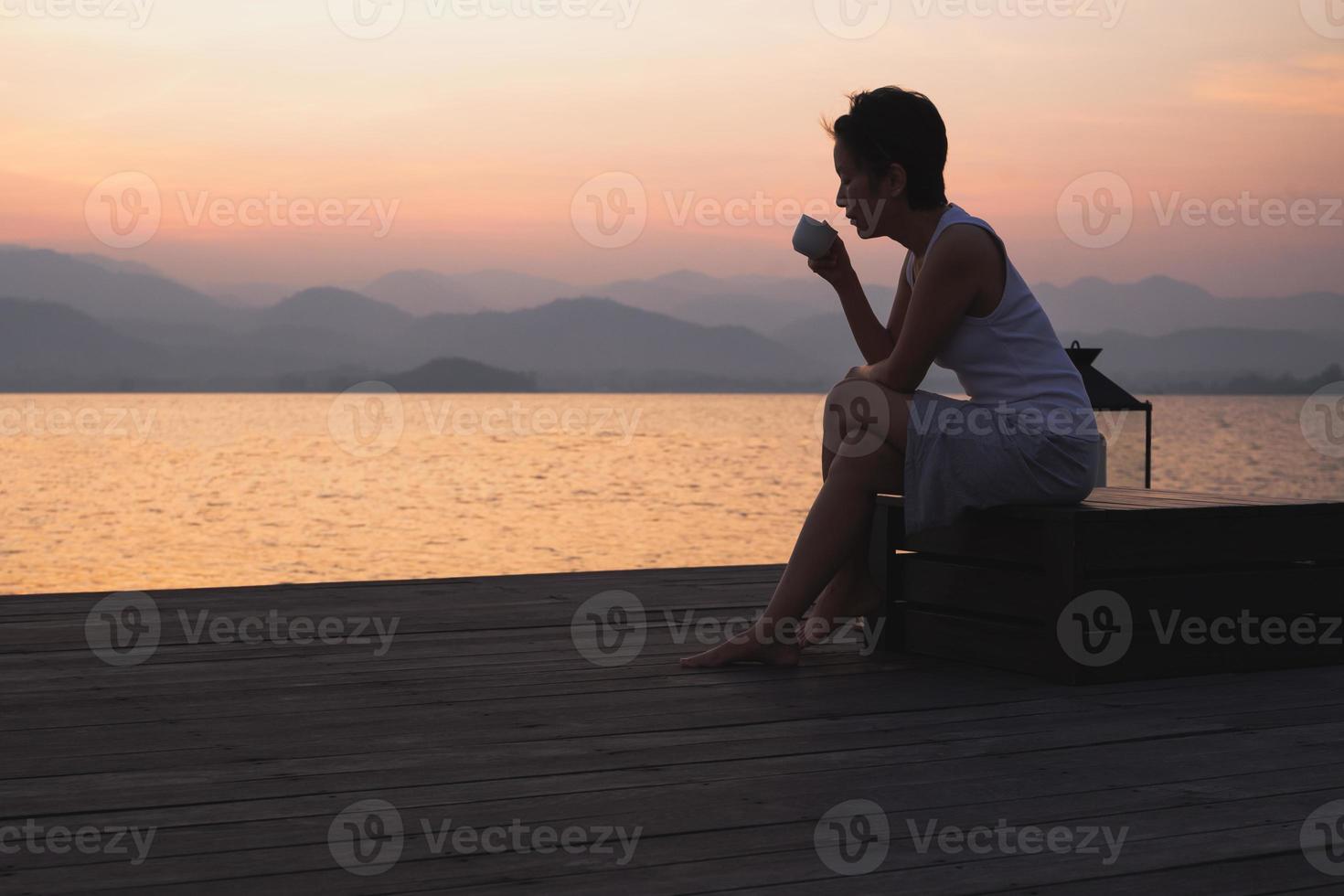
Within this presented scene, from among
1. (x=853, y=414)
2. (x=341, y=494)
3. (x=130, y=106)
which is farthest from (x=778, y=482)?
(x=853, y=414)

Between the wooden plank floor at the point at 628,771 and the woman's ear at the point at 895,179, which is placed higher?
the woman's ear at the point at 895,179

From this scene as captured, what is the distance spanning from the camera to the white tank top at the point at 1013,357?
2617mm

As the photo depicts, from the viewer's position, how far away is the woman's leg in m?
2.66

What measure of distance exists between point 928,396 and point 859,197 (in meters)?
0.48

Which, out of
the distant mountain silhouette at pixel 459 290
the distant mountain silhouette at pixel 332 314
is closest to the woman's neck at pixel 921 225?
→ the distant mountain silhouette at pixel 459 290

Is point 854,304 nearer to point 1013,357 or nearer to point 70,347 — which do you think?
point 1013,357

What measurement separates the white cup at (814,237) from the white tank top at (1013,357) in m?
0.25

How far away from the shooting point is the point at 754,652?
2.71m

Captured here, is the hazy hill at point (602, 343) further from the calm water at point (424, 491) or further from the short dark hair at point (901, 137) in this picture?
the short dark hair at point (901, 137)

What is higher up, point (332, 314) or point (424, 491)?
point (332, 314)

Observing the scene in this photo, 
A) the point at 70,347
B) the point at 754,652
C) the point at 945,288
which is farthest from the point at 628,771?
the point at 70,347

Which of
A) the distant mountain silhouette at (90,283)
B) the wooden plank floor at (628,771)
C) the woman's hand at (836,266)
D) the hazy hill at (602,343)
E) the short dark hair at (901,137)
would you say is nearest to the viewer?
the wooden plank floor at (628,771)

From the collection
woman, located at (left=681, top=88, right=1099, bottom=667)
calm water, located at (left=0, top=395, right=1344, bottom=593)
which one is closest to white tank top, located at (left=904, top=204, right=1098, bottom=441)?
woman, located at (left=681, top=88, right=1099, bottom=667)

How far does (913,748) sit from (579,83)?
49.9ft
